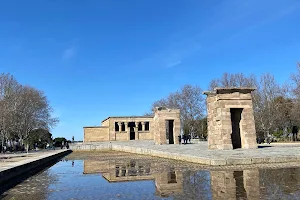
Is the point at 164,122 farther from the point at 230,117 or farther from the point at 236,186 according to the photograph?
the point at 236,186

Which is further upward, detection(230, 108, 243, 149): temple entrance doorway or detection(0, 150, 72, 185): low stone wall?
detection(230, 108, 243, 149): temple entrance doorway

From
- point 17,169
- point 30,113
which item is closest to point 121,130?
point 30,113

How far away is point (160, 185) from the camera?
23.3 ft

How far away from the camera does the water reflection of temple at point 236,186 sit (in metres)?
5.46

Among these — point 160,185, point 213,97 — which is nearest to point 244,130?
point 213,97

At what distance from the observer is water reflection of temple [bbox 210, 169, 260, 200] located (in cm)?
546

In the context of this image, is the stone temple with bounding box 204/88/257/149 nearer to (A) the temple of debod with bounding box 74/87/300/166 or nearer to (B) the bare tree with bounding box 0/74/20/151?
Answer: (A) the temple of debod with bounding box 74/87/300/166

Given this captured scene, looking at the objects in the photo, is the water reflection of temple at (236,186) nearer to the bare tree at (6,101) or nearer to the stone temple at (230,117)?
the stone temple at (230,117)

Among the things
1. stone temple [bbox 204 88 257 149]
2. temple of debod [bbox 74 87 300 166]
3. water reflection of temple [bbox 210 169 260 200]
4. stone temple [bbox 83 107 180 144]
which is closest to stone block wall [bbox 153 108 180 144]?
temple of debod [bbox 74 87 300 166]

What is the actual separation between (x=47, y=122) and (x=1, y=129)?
9800 mm

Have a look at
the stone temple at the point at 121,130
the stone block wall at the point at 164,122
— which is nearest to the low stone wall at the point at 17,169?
the stone block wall at the point at 164,122

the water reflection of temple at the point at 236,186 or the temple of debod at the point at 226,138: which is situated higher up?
→ the temple of debod at the point at 226,138

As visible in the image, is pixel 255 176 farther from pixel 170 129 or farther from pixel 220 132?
pixel 170 129

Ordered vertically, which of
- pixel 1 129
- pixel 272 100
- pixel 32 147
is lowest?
pixel 32 147
